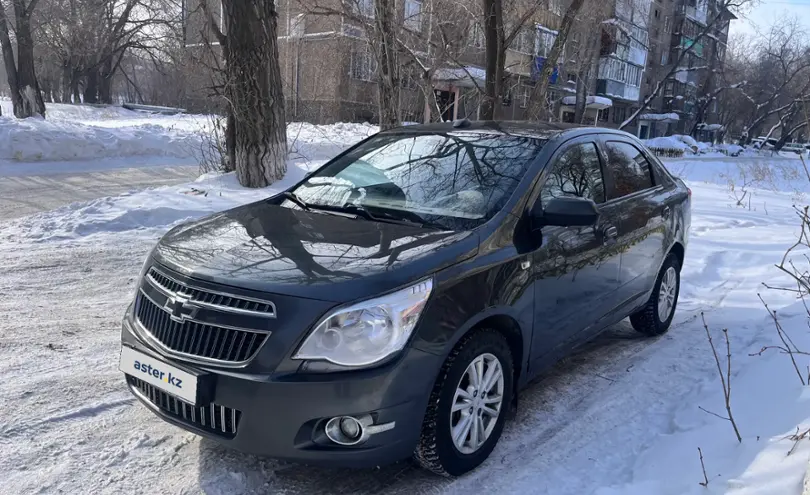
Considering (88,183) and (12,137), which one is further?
(12,137)

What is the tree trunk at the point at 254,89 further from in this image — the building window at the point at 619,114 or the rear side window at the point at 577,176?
the building window at the point at 619,114

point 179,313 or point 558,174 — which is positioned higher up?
point 558,174

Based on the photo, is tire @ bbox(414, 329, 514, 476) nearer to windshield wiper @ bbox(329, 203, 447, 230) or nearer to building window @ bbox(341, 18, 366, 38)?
windshield wiper @ bbox(329, 203, 447, 230)

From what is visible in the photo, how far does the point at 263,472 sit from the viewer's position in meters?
2.90

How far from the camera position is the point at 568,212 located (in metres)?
3.26

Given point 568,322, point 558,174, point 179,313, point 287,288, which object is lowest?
point 568,322

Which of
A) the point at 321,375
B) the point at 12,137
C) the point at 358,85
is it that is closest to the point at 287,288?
the point at 321,375

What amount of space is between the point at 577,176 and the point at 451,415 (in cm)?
193

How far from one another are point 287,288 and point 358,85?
78.7 ft

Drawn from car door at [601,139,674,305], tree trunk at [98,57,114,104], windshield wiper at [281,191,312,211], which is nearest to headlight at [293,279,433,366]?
windshield wiper at [281,191,312,211]

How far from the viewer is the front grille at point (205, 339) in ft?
8.13

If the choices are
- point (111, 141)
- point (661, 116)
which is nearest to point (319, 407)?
point (111, 141)

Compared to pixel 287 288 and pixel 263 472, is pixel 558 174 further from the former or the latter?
pixel 263 472

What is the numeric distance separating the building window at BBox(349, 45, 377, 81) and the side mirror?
11.5 m
